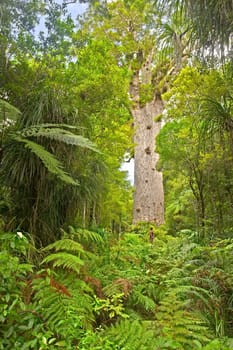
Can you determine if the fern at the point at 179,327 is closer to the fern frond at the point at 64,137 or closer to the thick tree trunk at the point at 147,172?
the fern frond at the point at 64,137

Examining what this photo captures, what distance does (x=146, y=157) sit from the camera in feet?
27.4

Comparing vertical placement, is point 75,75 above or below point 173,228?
above

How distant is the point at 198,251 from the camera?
142 inches

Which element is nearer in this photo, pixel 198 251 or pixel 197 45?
pixel 198 251

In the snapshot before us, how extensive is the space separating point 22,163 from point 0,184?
0.94 ft

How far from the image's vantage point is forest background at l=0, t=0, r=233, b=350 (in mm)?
1957

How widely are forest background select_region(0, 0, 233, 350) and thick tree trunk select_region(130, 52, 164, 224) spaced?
1419 millimetres

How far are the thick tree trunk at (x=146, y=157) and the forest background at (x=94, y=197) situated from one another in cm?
142

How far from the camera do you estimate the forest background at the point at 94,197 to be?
6.42 ft

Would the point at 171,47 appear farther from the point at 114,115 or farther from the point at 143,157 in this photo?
the point at 143,157

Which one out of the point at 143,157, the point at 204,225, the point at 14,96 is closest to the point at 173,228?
the point at 143,157

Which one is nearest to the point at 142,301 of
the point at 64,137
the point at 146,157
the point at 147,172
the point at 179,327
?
the point at 179,327

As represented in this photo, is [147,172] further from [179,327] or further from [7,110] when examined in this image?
[179,327]

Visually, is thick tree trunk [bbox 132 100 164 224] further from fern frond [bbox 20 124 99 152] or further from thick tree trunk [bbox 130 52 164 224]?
fern frond [bbox 20 124 99 152]
